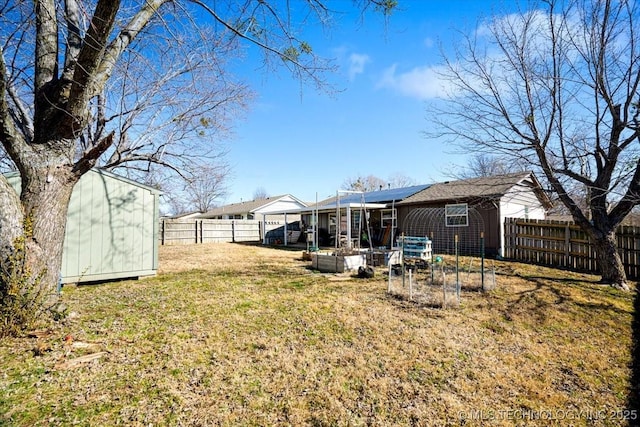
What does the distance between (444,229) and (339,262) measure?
7.36 meters

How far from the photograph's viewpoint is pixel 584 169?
24.8 feet

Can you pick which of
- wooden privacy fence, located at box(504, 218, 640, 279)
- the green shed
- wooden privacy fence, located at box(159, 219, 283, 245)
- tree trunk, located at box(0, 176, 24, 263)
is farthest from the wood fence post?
wooden privacy fence, located at box(159, 219, 283, 245)

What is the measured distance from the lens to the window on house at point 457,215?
42.8 ft

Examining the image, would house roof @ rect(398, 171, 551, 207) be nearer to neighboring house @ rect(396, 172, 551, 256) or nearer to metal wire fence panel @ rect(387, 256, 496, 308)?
neighboring house @ rect(396, 172, 551, 256)

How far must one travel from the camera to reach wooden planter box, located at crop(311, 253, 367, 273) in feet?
28.5

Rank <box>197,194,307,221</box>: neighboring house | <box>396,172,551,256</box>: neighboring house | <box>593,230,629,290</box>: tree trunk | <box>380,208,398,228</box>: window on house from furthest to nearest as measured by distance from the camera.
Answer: <box>197,194,307,221</box>: neighboring house, <box>380,208,398,228</box>: window on house, <box>396,172,551,256</box>: neighboring house, <box>593,230,629,290</box>: tree trunk

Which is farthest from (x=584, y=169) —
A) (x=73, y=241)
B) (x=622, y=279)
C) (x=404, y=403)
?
(x=73, y=241)

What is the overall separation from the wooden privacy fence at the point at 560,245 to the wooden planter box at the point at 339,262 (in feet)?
19.9

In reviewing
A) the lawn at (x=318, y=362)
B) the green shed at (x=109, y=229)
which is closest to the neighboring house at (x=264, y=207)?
the green shed at (x=109, y=229)

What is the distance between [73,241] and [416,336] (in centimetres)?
665

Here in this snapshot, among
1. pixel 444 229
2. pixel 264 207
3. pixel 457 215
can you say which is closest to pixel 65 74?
pixel 457 215

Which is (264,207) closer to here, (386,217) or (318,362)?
(386,217)

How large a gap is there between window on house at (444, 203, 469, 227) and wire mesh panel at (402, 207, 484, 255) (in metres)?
0.08

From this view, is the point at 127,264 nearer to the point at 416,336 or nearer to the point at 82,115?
the point at 82,115
